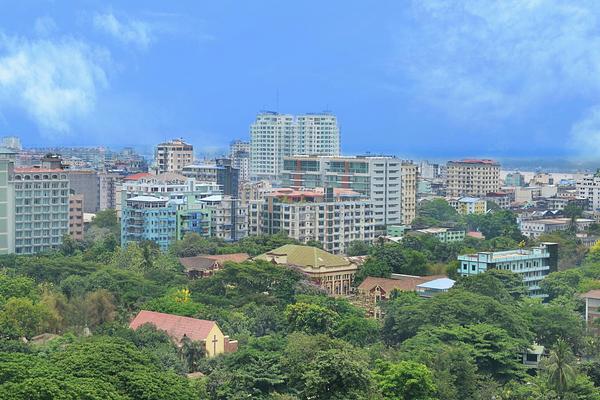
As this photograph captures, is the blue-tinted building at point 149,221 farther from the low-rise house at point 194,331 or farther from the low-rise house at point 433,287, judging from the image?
the low-rise house at point 194,331

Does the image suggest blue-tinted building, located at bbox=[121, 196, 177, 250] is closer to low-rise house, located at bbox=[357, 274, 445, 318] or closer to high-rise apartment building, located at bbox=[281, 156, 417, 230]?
high-rise apartment building, located at bbox=[281, 156, 417, 230]

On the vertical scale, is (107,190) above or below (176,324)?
above

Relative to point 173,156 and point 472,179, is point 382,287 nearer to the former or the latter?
point 173,156

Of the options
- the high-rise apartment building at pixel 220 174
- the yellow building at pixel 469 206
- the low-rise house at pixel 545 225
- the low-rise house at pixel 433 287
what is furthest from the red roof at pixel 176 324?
the yellow building at pixel 469 206

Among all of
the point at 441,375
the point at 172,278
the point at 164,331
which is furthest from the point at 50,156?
the point at 441,375

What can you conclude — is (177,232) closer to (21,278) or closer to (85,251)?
(85,251)

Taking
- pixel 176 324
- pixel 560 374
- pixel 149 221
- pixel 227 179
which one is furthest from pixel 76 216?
pixel 560 374
